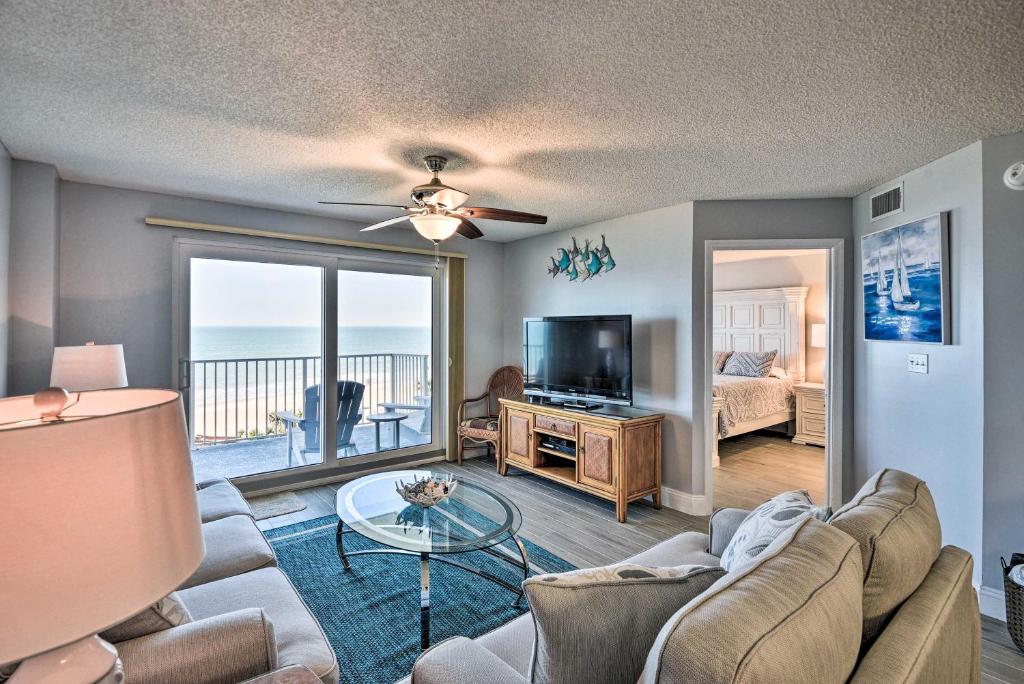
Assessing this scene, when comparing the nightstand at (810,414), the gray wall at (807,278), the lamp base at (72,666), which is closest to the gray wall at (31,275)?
the lamp base at (72,666)

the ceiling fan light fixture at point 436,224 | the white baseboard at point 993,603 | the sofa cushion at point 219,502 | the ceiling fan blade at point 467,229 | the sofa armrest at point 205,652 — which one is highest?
the ceiling fan blade at point 467,229

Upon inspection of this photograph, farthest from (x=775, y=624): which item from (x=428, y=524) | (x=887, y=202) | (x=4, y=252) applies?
(x=4, y=252)

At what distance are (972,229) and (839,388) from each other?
139cm

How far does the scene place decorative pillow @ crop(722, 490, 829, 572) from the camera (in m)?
1.42

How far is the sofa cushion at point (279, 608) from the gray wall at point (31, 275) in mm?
2283

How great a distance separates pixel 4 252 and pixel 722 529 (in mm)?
3986

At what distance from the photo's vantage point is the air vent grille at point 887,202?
310 cm

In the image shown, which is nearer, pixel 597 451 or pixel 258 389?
pixel 597 451

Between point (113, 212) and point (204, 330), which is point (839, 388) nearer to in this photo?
point (204, 330)

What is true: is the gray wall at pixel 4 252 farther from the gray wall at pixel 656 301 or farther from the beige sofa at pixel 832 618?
the gray wall at pixel 656 301

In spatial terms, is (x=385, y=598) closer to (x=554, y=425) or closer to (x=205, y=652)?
(x=205, y=652)

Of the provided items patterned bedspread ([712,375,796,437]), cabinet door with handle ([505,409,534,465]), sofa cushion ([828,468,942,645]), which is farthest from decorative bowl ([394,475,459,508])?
patterned bedspread ([712,375,796,437])

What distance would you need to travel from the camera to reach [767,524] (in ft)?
4.99

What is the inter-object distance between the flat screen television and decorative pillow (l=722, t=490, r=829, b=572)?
2294 mm
